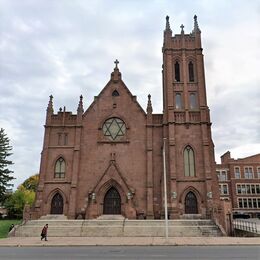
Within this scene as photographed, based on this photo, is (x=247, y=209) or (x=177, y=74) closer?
(x=177, y=74)

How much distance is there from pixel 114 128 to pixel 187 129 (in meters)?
9.12

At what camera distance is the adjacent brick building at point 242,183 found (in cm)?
5948

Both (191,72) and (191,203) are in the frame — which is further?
(191,72)

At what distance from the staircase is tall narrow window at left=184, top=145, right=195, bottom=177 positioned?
6.70 m

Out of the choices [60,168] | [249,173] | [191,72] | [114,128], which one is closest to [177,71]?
[191,72]

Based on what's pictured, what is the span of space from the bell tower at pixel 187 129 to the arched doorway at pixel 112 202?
5.95 metres

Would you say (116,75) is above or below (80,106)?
above

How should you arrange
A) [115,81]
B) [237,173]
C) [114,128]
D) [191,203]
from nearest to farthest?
[191,203]
[114,128]
[115,81]
[237,173]

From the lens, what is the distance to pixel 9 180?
49.2 m

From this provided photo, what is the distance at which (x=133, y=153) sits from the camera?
1404 inches

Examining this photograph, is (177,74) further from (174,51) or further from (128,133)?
(128,133)

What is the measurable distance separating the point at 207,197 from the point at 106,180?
11.5m

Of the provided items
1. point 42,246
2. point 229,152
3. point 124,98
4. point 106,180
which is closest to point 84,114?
point 124,98

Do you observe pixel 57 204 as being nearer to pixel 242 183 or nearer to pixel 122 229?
pixel 122 229
